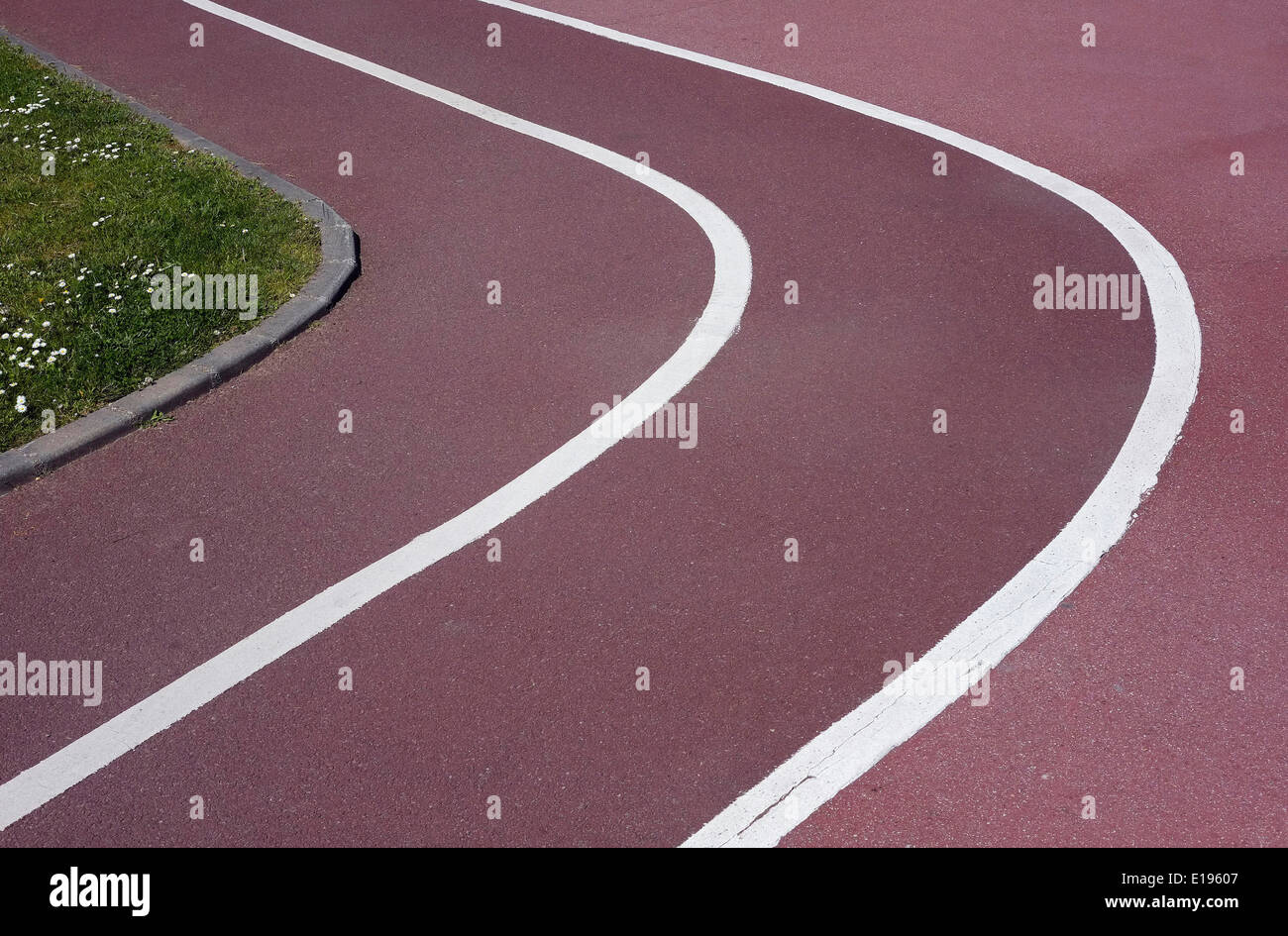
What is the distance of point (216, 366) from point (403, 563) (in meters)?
2.15

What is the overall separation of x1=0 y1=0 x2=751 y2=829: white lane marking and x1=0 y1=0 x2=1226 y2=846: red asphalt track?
0.25 feet

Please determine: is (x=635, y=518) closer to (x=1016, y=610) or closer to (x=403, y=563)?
(x=403, y=563)

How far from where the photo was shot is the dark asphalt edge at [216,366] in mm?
5691

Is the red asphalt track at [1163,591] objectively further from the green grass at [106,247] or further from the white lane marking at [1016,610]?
the green grass at [106,247]

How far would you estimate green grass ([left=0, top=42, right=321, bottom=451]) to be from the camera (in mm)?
6277

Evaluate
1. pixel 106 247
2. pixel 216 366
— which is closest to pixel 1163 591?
pixel 216 366

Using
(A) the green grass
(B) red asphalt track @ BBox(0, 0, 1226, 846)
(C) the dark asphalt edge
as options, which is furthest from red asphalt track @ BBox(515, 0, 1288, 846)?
(A) the green grass

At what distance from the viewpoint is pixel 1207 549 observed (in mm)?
4898

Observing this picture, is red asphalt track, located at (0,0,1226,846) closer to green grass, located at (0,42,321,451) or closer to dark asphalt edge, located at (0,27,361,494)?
dark asphalt edge, located at (0,27,361,494)

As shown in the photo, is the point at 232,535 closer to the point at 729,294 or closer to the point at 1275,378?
the point at 729,294

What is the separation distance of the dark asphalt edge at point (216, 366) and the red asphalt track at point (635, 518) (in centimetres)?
10
